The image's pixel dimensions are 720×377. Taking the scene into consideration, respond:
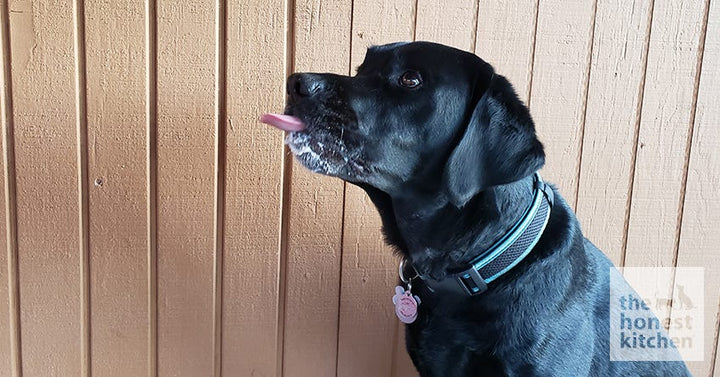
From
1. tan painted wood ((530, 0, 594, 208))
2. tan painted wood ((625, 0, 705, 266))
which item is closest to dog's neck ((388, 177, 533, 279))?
tan painted wood ((530, 0, 594, 208))

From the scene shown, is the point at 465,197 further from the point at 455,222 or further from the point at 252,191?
the point at 252,191

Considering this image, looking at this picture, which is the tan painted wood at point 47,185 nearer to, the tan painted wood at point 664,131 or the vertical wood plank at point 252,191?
the vertical wood plank at point 252,191

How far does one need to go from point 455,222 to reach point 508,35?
619 millimetres

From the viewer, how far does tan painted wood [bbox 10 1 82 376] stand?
1394mm

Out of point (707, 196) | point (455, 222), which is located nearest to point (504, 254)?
point (455, 222)

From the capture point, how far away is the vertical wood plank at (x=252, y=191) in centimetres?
148

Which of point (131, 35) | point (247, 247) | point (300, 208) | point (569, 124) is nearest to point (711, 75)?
point (569, 124)

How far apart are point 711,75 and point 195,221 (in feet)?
4.52

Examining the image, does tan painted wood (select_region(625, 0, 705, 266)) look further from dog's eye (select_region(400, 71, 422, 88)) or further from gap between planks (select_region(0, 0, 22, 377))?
gap between planks (select_region(0, 0, 22, 377))

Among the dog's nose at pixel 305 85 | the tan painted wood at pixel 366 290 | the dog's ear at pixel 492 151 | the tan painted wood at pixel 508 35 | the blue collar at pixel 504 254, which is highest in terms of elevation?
the tan painted wood at pixel 508 35

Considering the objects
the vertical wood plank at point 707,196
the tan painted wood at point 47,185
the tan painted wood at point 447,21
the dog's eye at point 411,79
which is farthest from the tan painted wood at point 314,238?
the vertical wood plank at point 707,196

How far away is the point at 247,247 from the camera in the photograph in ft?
5.17

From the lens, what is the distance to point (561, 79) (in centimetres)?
160

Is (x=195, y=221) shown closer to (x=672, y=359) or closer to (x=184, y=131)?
(x=184, y=131)
